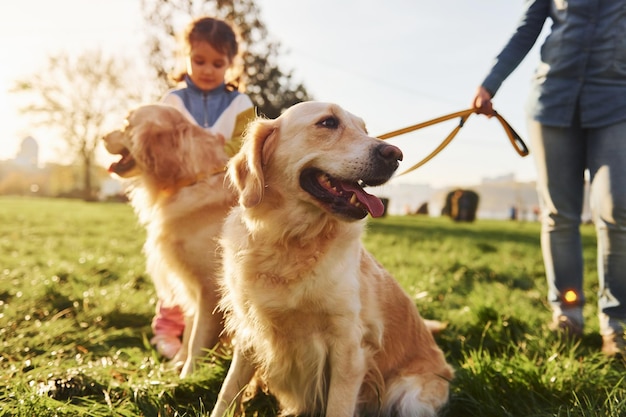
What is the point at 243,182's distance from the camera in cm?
233

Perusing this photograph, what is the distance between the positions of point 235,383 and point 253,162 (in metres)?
1.02

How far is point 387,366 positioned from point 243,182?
3.71 ft

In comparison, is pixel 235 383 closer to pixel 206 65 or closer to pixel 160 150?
pixel 160 150

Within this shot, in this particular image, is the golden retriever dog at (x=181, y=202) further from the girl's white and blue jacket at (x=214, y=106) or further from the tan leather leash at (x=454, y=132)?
the tan leather leash at (x=454, y=132)

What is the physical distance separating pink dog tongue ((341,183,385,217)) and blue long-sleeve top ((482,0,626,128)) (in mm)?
1576

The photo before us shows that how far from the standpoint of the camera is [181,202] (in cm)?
312

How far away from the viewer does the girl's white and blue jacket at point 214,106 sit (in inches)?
145

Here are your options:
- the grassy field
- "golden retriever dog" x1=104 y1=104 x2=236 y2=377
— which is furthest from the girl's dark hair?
the grassy field

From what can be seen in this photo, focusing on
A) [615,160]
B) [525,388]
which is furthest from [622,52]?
[525,388]

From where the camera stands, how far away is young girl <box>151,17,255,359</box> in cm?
361

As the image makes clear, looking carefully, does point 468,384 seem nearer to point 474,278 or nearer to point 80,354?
point 80,354

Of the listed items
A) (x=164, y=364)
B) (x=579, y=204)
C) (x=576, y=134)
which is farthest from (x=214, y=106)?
(x=579, y=204)

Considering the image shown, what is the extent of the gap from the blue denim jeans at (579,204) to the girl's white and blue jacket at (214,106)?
1.98 meters

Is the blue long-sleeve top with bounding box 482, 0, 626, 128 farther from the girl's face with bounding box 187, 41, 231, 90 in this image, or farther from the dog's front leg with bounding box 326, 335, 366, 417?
the dog's front leg with bounding box 326, 335, 366, 417
